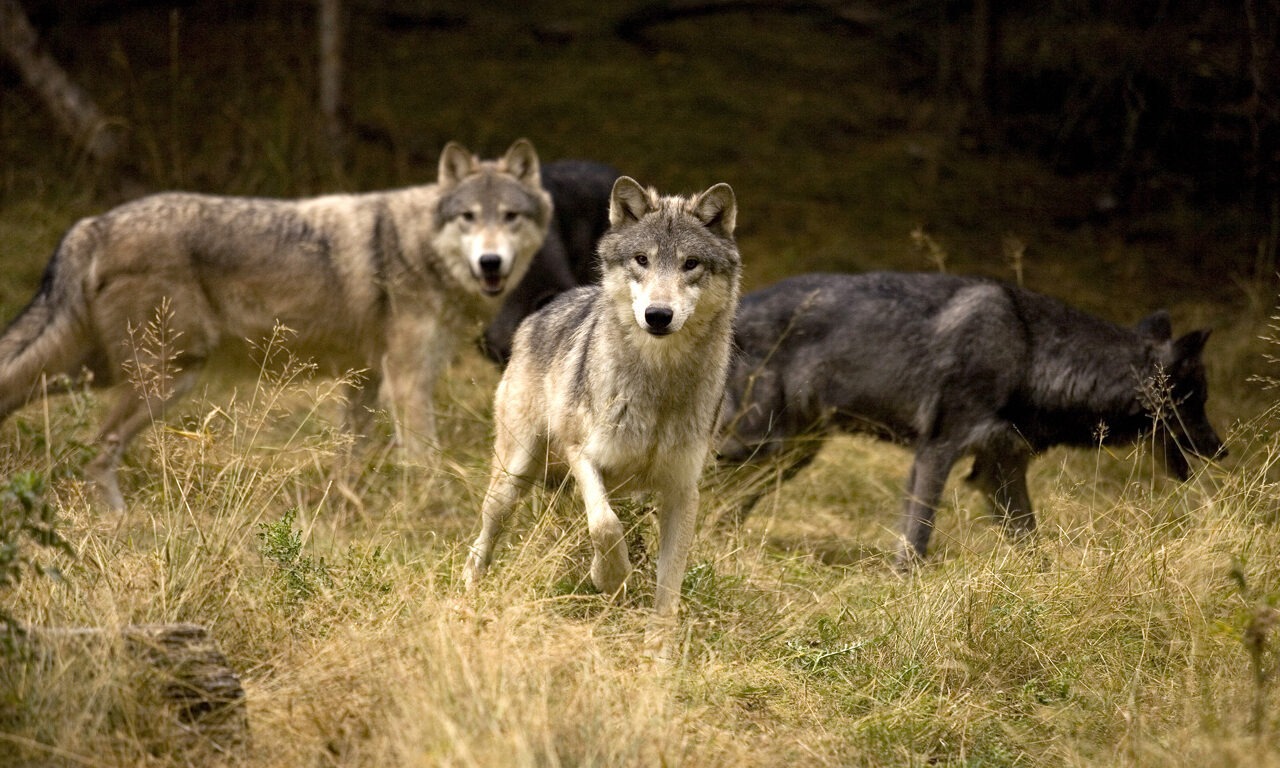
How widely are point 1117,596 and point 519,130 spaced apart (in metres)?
9.92

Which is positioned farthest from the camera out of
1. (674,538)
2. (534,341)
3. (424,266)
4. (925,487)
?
(424,266)

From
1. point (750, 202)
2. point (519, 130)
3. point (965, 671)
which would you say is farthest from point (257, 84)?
point (965, 671)

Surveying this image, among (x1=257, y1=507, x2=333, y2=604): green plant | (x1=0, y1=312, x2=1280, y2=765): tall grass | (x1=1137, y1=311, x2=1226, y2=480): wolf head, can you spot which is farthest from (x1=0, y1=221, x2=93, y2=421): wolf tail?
(x1=1137, y1=311, x2=1226, y2=480): wolf head

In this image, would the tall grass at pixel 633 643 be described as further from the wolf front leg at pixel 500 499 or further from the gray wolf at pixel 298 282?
the gray wolf at pixel 298 282

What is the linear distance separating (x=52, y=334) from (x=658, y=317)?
13.5 feet

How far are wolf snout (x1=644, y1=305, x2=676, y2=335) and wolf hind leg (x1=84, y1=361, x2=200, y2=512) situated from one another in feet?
11.2

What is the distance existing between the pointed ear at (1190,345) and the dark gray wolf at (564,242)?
4.29m

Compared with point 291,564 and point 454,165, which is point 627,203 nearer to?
point 291,564

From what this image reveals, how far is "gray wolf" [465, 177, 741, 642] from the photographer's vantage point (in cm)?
486

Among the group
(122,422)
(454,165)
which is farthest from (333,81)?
(122,422)

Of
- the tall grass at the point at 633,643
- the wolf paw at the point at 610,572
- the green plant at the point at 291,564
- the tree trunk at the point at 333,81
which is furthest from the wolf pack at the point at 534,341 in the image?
the tree trunk at the point at 333,81

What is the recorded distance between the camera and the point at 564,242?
10125 mm

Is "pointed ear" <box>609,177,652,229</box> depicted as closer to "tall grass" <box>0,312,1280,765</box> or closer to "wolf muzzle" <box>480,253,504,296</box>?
"tall grass" <box>0,312,1280,765</box>

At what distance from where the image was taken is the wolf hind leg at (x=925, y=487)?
6.79m
